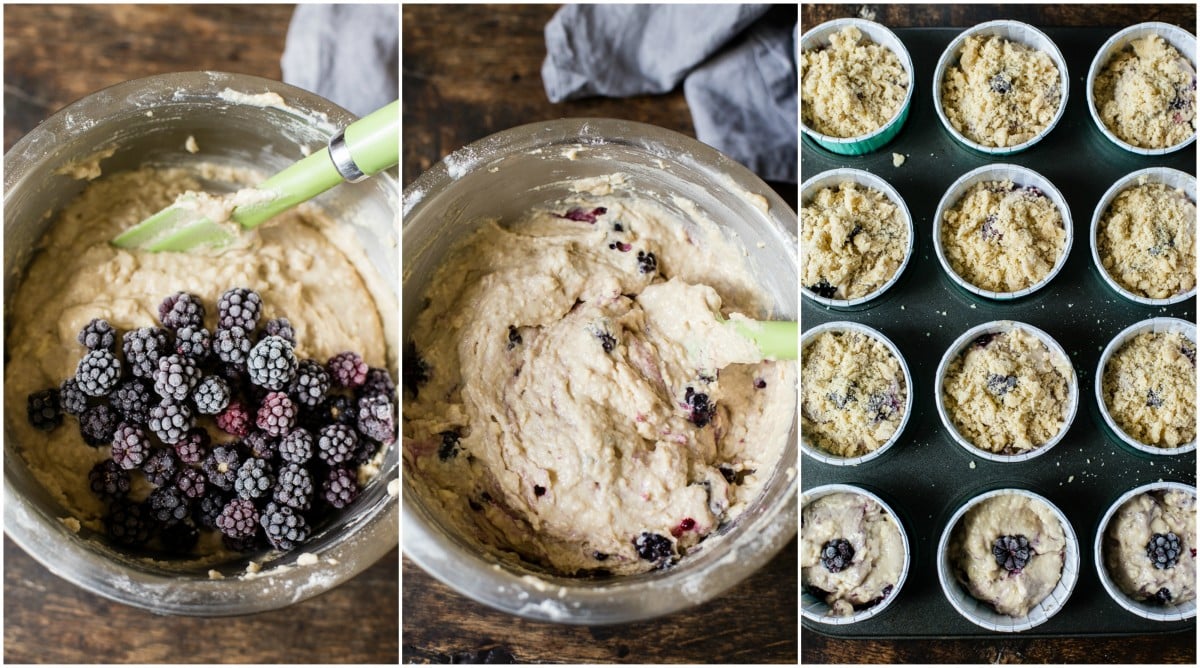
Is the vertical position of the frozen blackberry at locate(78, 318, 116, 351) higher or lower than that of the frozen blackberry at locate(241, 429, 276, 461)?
higher

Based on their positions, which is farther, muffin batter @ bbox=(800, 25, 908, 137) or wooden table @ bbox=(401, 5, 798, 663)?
wooden table @ bbox=(401, 5, 798, 663)

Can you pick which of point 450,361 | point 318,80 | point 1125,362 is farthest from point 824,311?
point 318,80

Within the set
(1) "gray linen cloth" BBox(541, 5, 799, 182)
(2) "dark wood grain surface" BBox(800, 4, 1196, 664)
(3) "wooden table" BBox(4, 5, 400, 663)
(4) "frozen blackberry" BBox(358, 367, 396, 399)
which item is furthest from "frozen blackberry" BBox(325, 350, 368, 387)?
(2) "dark wood grain surface" BBox(800, 4, 1196, 664)

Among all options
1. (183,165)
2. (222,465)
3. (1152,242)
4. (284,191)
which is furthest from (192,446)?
(1152,242)

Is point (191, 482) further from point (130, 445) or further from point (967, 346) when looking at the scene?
point (967, 346)

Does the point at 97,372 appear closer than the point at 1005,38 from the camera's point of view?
Yes

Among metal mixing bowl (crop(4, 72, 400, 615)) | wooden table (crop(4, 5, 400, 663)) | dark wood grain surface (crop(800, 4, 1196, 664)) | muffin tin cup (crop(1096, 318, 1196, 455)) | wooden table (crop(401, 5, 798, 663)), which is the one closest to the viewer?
metal mixing bowl (crop(4, 72, 400, 615))

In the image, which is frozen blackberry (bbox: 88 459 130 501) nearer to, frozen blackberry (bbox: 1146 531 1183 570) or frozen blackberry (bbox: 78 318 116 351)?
frozen blackberry (bbox: 78 318 116 351)
